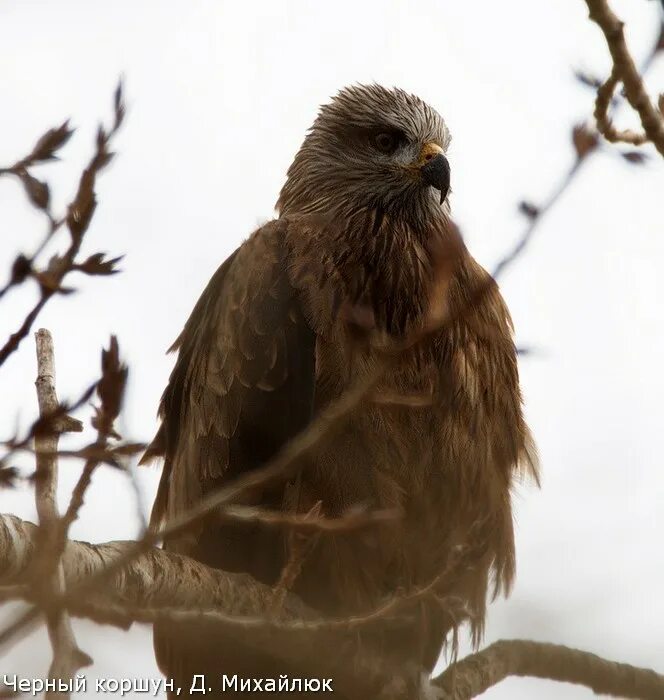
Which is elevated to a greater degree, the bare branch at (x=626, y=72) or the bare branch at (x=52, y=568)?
the bare branch at (x=626, y=72)

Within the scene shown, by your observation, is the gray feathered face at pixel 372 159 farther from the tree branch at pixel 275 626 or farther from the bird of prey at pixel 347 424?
the tree branch at pixel 275 626

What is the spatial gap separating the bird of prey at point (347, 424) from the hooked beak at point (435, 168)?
0.32 meters

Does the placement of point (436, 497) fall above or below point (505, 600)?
above

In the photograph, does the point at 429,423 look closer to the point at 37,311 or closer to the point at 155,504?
the point at 155,504

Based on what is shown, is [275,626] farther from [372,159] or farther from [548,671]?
[372,159]

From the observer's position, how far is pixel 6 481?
92.1 inches

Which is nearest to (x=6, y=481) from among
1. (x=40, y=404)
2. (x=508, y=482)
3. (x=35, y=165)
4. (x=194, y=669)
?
(x=40, y=404)

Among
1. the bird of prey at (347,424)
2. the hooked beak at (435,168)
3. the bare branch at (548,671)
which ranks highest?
the hooked beak at (435,168)

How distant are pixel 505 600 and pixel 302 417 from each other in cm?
123

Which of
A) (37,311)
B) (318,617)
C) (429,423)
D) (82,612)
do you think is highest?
(429,423)

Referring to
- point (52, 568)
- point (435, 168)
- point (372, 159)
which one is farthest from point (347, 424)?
point (52, 568)

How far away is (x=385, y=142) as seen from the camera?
19.3 ft

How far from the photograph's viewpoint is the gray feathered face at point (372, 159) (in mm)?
5633

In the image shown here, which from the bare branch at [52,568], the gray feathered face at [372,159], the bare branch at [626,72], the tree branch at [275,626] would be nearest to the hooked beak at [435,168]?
the gray feathered face at [372,159]
